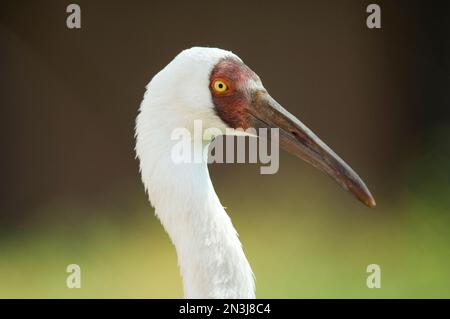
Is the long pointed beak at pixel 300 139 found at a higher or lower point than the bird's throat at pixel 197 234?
higher

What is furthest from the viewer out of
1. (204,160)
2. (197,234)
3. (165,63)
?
(165,63)

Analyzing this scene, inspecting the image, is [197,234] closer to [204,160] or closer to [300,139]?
[204,160]

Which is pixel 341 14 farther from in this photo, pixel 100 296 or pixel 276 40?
pixel 100 296

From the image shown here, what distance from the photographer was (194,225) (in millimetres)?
2789

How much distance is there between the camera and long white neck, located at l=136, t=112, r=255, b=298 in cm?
A: 278

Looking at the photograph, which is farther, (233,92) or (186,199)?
(233,92)

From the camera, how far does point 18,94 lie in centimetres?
571

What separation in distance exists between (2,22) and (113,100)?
36.7 inches

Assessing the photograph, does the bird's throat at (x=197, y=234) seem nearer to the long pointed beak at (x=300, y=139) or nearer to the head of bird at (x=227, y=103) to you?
the head of bird at (x=227, y=103)

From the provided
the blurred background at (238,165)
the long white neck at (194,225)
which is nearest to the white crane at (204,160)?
the long white neck at (194,225)

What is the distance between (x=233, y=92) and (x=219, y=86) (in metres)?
0.06

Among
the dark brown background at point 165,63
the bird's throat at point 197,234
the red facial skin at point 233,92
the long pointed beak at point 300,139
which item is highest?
the dark brown background at point 165,63

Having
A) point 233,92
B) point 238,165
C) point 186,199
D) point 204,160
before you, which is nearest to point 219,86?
point 233,92

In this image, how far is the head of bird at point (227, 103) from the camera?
9.38ft
